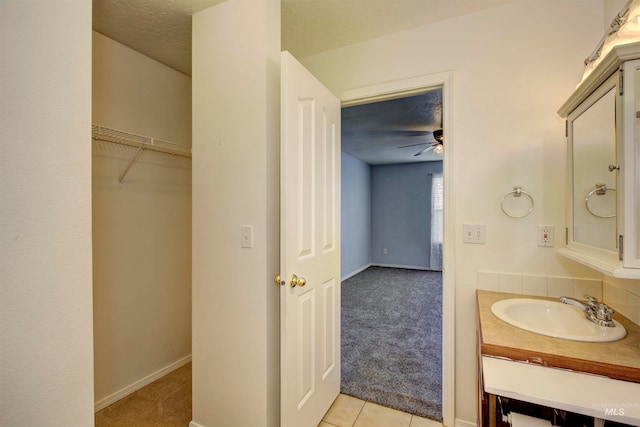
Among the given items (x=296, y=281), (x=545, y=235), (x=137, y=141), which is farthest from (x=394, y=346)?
(x=137, y=141)

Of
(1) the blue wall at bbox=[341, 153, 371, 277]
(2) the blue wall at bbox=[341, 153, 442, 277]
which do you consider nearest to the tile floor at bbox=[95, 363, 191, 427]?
(1) the blue wall at bbox=[341, 153, 371, 277]

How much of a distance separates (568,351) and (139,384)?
256 centimetres

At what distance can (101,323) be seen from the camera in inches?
75.3

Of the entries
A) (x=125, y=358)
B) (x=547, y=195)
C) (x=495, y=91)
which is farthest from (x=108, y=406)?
(x=495, y=91)

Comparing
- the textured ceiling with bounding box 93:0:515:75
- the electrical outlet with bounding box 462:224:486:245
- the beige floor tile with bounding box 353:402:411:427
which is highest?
the textured ceiling with bounding box 93:0:515:75

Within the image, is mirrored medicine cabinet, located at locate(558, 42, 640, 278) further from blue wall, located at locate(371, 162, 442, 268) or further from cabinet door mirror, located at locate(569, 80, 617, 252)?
blue wall, located at locate(371, 162, 442, 268)

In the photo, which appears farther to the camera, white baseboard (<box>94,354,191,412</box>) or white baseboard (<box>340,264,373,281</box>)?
white baseboard (<box>340,264,373,281</box>)

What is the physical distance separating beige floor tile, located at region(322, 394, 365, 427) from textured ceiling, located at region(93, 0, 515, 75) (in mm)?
2448

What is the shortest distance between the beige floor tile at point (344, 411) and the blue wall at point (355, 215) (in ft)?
10.9

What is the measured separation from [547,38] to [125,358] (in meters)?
3.30

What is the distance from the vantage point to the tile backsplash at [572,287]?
1.22m

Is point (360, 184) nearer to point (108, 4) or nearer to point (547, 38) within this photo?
point (547, 38)

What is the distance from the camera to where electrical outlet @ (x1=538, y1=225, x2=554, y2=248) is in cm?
155

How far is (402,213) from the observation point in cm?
650
